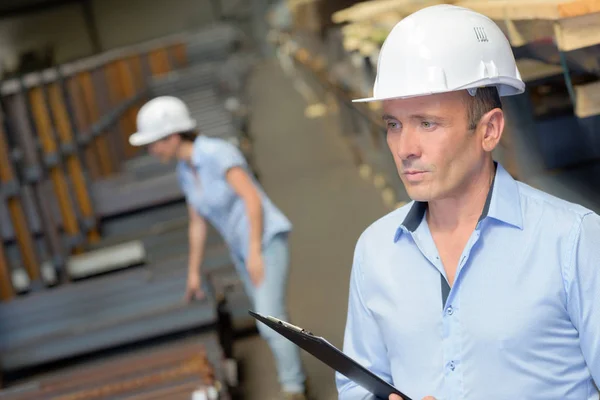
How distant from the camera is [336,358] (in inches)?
58.7

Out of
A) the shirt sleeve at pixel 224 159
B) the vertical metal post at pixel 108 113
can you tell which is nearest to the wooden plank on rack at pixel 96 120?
the vertical metal post at pixel 108 113

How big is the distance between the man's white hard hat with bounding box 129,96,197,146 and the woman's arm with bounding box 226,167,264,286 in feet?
1.11

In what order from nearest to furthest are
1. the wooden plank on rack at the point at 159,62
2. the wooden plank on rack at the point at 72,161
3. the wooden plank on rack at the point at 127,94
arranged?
the wooden plank on rack at the point at 72,161 < the wooden plank on rack at the point at 127,94 < the wooden plank on rack at the point at 159,62

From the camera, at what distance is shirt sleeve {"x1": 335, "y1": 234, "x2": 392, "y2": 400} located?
1.64m

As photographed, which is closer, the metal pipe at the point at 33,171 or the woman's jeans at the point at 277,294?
the woman's jeans at the point at 277,294

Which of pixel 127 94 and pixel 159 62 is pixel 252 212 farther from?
pixel 159 62

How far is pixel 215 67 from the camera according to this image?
14086 millimetres

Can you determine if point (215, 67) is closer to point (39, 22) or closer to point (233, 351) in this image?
point (233, 351)

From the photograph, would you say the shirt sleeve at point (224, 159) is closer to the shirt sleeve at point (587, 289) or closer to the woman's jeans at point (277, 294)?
the woman's jeans at point (277, 294)

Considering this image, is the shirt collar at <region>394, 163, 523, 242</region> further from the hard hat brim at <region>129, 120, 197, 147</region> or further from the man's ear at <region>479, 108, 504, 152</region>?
the hard hat brim at <region>129, 120, 197, 147</region>

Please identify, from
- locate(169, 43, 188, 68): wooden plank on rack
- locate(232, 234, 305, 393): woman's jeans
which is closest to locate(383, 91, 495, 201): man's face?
locate(232, 234, 305, 393): woman's jeans

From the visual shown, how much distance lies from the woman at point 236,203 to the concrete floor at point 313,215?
0.61m

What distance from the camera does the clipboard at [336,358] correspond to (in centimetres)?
146

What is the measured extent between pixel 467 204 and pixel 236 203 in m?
2.45
